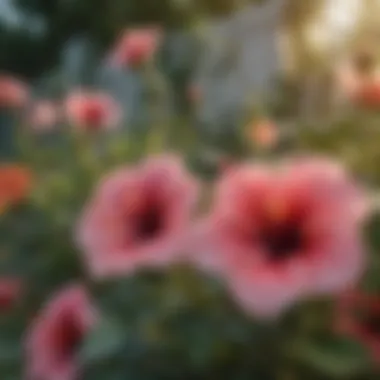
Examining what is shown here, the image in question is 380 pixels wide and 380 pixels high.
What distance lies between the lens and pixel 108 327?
1.31ft

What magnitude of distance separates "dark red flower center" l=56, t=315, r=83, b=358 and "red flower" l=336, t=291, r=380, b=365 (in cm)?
12

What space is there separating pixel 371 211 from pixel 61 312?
0.15 metres

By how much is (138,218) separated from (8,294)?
0.12 meters

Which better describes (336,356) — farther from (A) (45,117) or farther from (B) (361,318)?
(A) (45,117)

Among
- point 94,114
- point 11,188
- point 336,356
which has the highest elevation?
point 94,114

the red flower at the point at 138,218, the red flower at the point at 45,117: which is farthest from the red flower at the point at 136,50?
the red flower at the point at 138,218

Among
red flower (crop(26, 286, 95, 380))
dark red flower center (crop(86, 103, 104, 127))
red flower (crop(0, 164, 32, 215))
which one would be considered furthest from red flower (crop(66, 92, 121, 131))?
red flower (crop(26, 286, 95, 380))

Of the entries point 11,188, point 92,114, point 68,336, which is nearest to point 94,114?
point 92,114

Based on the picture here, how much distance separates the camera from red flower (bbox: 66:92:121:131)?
67 centimetres

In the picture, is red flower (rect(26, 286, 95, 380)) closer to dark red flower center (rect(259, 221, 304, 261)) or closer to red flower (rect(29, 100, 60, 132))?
dark red flower center (rect(259, 221, 304, 261))

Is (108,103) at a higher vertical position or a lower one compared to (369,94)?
higher

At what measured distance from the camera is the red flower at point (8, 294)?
51 centimetres

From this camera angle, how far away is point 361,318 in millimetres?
410

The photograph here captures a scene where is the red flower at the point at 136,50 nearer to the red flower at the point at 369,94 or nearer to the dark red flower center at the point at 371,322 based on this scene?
the red flower at the point at 369,94
